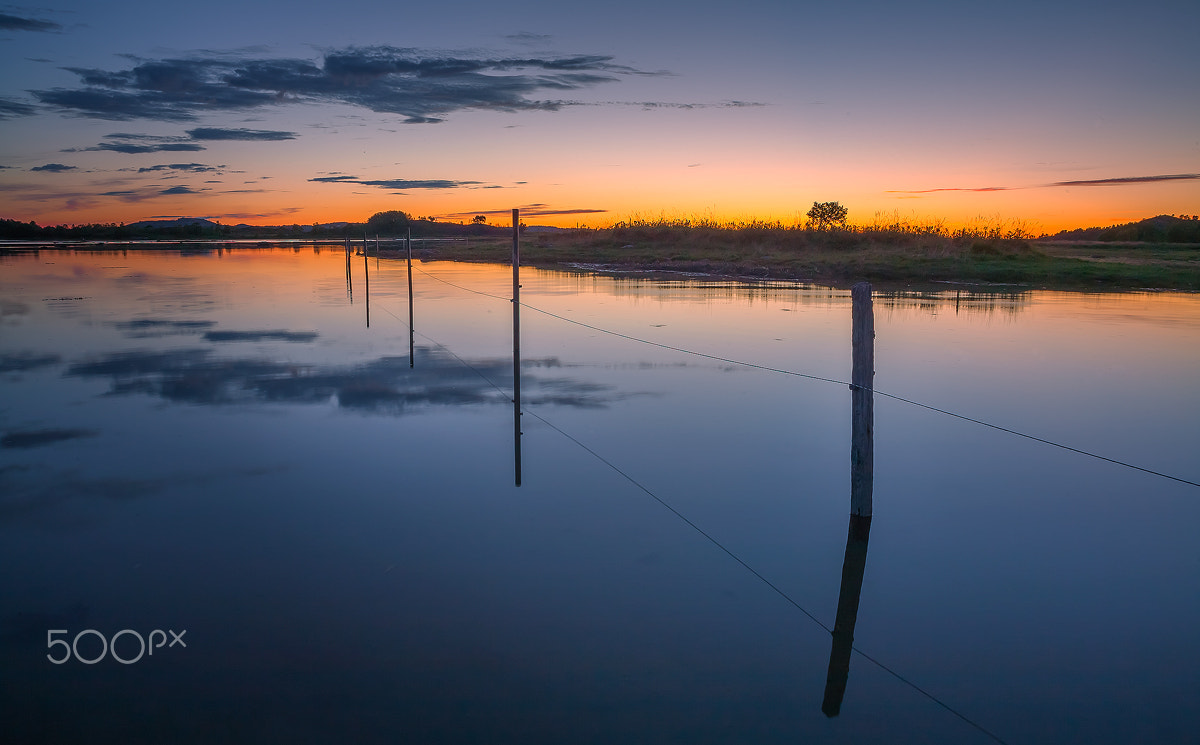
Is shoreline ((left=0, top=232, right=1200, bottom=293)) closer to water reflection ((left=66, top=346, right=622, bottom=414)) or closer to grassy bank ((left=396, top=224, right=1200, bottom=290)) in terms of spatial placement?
grassy bank ((left=396, top=224, right=1200, bottom=290))

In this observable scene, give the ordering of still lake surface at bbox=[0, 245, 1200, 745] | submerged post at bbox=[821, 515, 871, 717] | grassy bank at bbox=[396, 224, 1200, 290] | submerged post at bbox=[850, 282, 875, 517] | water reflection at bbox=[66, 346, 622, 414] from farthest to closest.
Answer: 1. grassy bank at bbox=[396, 224, 1200, 290]
2. water reflection at bbox=[66, 346, 622, 414]
3. submerged post at bbox=[850, 282, 875, 517]
4. submerged post at bbox=[821, 515, 871, 717]
5. still lake surface at bbox=[0, 245, 1200, 745]

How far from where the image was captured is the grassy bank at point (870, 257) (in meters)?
37.3

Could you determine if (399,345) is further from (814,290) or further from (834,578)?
(814,290)

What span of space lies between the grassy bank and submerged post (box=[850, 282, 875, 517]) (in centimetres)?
2951

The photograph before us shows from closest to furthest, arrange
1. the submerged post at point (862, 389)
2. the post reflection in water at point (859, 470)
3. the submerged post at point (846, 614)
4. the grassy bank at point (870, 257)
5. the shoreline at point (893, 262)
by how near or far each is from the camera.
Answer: the submerged post at point (846, 614) → the post reflection in water at point (859, 470) → the submerged post at point (862, 389) → the shoreline at point (893, 262) → the grassy bank at point (870, 257)

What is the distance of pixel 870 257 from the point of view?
4281cm

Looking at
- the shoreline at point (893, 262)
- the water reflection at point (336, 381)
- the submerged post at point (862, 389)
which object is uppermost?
the shoreline at point (893, 262)

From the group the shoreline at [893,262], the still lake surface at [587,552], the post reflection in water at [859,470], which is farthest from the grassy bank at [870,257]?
the post reflection in water at [859,470]

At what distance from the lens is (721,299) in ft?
93.5

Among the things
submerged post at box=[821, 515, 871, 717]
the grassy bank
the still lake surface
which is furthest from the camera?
the grassy bank

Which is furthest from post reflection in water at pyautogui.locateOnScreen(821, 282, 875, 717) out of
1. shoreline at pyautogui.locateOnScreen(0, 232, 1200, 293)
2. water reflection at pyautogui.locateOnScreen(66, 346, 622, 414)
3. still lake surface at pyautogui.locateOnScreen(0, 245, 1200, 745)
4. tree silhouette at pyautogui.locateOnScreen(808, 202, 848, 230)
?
tree silhouette at pyautogui.locateOnScreen(808, 202, 848, 230)

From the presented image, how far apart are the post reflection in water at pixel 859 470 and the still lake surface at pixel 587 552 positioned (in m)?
0.11

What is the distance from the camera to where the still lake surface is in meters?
5.28

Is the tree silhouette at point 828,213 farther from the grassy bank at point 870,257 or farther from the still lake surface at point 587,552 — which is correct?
the still lake surface at point 587,552
